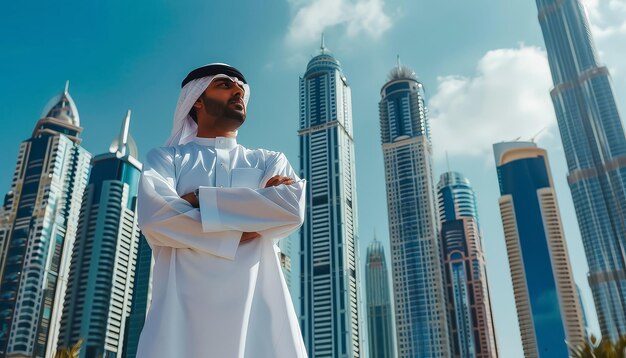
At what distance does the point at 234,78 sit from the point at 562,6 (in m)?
140

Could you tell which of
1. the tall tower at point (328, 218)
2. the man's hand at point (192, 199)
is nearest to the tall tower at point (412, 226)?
the tall tower at point (328, 218)

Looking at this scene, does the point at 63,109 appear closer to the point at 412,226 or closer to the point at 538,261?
the point at 412,226

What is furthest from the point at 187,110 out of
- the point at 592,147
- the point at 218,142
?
the point at 592,147

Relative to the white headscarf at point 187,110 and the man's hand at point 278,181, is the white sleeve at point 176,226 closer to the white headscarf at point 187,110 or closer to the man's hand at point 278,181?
the man's hand at point 278,181

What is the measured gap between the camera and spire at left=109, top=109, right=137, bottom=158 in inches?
4515

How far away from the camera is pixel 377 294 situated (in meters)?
177

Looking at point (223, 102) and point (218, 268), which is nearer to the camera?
point (218, 268)

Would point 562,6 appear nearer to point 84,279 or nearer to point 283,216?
point 84,279

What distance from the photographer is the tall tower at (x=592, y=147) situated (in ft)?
347

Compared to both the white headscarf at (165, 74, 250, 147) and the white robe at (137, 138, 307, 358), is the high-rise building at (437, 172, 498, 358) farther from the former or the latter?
the white robe at (137, 138, 307, 358)

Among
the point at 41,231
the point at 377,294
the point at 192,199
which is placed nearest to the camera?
the point at 192,199

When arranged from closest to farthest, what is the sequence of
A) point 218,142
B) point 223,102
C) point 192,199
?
point 192,199, point 218,142, point 223,102

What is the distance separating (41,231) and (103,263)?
11.6 m

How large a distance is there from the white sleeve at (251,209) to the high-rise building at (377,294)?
17353 centimetres
